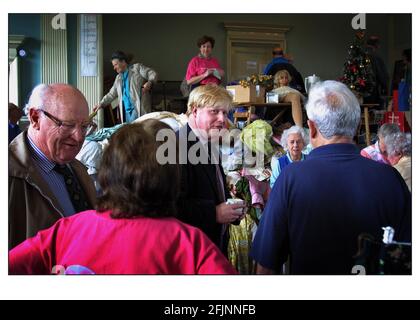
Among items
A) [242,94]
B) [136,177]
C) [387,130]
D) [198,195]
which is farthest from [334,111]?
[242,94]

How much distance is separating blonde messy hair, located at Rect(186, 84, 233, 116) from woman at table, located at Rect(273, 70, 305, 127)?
11.5ft

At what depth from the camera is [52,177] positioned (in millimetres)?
2068

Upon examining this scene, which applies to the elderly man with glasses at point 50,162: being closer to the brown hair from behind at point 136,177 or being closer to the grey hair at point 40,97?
the grey hair at point 40,97

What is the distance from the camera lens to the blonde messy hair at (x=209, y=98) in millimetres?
2428

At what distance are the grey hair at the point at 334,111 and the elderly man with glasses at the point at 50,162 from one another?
3.03 ft

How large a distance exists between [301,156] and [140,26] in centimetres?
Answer: 526

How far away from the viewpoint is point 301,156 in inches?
168

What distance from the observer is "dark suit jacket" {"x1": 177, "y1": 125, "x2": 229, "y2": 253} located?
7.02 ft

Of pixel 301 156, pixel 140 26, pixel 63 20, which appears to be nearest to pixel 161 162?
pixel 63 20

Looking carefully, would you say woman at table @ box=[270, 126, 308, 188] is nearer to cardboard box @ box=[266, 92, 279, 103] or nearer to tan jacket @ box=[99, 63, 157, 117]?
tan jacket @ box=[99, 63, 157, 117]

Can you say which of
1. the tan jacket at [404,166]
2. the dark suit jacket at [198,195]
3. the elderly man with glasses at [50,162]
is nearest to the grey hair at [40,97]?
the elderly man with glasses at [50,162]

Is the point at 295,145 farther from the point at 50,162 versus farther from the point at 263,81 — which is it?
the point at 263,81

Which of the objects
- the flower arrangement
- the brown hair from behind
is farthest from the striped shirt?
the flower arrangement
